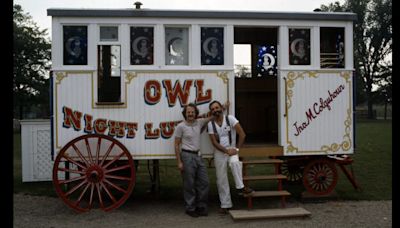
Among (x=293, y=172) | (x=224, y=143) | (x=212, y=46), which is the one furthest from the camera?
(x=293, y=172)

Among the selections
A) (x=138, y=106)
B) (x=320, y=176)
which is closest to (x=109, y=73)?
(x=138, y=106)

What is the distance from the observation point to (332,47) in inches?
307

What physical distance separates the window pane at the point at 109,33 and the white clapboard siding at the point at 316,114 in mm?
2960

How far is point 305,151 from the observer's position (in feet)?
24.6

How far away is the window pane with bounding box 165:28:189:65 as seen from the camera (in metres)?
7.28

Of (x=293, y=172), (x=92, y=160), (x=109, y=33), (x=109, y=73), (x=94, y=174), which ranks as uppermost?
(x=109, y=33)

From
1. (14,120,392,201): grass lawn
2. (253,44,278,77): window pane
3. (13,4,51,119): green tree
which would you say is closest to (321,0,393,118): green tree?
(13,4,51,119): green tree

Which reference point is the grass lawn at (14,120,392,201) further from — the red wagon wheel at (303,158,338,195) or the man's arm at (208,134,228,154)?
the man's arm at (208,134,228,154)

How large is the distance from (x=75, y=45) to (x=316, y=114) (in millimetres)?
4316

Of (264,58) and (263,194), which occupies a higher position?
(264,58)

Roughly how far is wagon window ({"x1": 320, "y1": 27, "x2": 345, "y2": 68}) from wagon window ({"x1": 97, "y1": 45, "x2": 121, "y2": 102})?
379cm

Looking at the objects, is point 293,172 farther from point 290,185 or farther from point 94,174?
point 94,174
